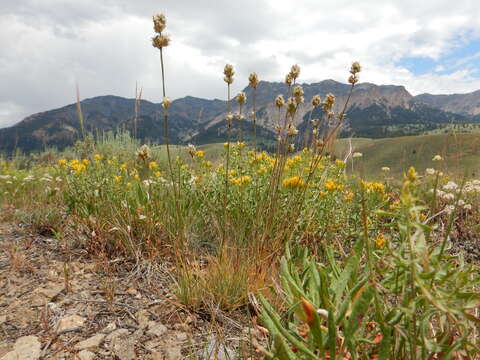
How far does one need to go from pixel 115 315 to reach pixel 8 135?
22374 centimetres

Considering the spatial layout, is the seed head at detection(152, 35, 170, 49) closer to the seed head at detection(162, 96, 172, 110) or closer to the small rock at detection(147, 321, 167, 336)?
the seed head at detection(162, 96, 172, 110)

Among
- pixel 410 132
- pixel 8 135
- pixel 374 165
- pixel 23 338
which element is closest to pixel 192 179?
pixel 23 338

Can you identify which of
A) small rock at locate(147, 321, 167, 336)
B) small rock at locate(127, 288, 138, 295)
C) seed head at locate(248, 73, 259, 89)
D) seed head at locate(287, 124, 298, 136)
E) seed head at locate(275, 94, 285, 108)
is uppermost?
seed head at locate(248, 73, 259, 89)

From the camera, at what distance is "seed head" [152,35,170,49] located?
1.74 meters

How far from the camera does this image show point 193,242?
2449 mm

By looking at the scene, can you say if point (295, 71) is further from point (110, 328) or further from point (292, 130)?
point (110, 328)

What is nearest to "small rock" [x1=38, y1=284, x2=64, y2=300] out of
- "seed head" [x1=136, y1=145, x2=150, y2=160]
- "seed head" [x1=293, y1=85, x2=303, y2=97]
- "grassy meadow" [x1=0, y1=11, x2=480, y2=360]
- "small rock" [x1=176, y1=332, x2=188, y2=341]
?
"grassy meadow" [x1=0, y1=11, x2=480, y2=360]

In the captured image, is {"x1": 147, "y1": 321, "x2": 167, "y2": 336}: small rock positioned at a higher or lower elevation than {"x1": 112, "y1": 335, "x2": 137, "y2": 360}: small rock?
lower

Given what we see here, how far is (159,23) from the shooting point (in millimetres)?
1744

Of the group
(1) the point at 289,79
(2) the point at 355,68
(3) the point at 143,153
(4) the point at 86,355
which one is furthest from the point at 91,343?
(2) the point at 355,68

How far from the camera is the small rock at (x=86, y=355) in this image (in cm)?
138

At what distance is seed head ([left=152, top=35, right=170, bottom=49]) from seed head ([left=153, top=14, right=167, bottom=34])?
38 mm

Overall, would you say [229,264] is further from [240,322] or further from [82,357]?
[82,357]

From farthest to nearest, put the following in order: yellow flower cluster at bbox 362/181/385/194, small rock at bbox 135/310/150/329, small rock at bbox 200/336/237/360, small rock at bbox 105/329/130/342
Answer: yellow flower cluster at bbox 362/181/385/194, small rock at bbox 135/310/150/329, small rock at bbox 105/329/130/342, small rock at bbox 200/336/237/360
